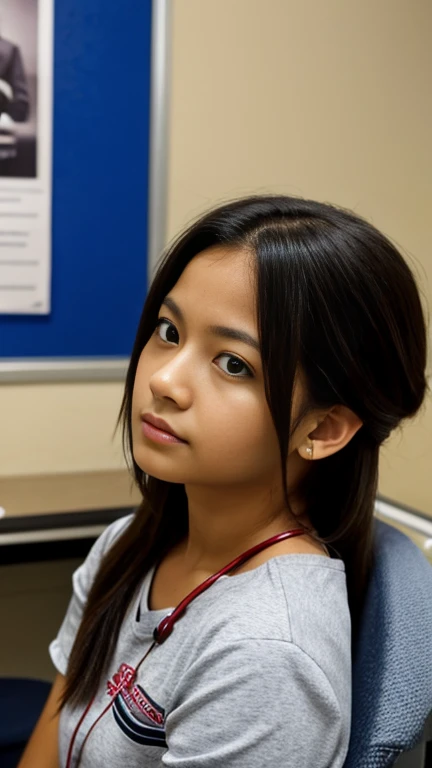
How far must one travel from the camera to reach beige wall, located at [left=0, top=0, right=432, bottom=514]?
4.95 ft

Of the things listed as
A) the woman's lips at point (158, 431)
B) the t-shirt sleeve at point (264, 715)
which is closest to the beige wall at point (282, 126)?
the woman's lips at point (158, 431)

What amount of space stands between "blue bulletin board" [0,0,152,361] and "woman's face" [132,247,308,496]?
808 mm

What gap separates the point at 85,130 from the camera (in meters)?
1.46

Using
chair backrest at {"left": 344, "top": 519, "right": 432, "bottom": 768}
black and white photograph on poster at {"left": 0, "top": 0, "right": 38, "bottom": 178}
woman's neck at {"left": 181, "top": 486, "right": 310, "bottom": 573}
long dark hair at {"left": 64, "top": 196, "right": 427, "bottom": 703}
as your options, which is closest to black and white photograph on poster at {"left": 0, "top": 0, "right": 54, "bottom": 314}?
black and white photograph on poster at {"left": 0, "top": 0, "right": 38, "bottom": 178}

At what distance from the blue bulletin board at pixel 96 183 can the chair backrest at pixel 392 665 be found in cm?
90

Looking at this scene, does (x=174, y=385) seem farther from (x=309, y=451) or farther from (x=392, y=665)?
(x=392, y=665)

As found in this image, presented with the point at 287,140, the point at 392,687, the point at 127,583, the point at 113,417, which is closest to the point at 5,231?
the point at 113,417

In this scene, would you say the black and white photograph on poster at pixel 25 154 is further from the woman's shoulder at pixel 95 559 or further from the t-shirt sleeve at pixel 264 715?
the t-shirt sleeve at pixel 264 715

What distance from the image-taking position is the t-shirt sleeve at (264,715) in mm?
606

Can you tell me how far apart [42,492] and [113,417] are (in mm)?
268

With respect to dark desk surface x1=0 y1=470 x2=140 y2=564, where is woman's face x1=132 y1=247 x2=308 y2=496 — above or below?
above

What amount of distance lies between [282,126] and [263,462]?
109 cm

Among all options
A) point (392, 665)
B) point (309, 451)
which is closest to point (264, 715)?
point (392, 665)

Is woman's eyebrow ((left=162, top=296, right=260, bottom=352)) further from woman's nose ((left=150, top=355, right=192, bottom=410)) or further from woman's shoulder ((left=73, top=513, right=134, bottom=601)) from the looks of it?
woman's shoulder ((left=73, top=513, right=134, bottom=601))
